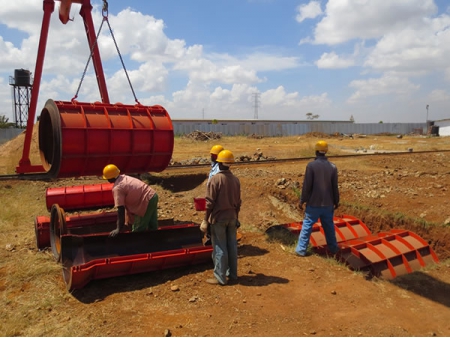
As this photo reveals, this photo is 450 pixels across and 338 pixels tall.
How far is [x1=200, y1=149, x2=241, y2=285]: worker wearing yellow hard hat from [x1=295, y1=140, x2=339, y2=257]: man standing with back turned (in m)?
1.64

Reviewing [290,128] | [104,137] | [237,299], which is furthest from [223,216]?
[290,128]

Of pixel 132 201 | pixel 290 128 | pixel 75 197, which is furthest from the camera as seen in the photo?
pixel 290 128

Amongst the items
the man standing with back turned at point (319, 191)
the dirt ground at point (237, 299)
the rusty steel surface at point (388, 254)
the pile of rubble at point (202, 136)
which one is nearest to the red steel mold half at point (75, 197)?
the dirt ground at point (237, 299)

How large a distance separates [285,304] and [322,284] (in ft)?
3.10

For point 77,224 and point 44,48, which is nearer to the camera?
point 77,224

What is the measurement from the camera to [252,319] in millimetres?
4402

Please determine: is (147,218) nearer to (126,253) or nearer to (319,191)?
(126,253)

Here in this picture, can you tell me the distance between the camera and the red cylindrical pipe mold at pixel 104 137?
22.2ft

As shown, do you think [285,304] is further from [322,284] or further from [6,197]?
[6,197]

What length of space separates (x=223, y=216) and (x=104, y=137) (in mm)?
3060

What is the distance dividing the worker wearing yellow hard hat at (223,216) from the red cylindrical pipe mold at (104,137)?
267 cm

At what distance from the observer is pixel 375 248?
7.56 m


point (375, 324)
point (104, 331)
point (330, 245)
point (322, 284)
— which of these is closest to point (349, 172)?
point (330, 245)

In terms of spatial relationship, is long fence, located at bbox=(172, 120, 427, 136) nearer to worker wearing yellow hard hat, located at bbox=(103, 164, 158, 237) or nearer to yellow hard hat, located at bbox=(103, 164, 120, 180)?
worker wearing yellow hard hat, located at bbox=(103, 164, 158, 237)
